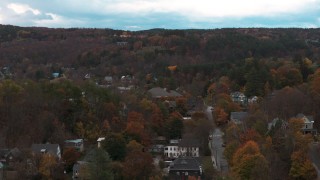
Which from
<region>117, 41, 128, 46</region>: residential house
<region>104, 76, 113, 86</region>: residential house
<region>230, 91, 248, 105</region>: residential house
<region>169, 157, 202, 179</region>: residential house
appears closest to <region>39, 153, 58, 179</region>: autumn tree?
<region>169, 157, 202, 179</region>: residential house

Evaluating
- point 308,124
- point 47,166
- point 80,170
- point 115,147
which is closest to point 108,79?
point 308,124

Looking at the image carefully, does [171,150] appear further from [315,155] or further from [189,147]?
[315,155]

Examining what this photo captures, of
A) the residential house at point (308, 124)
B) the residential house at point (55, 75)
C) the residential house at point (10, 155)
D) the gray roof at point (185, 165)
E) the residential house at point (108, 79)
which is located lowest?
the residential house at point (55, 75)

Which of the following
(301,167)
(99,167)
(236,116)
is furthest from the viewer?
(236,116)

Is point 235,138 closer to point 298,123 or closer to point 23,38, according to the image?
point 298,123

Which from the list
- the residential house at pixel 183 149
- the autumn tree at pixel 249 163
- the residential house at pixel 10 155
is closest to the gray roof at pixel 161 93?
the residential house at pixel 183 149

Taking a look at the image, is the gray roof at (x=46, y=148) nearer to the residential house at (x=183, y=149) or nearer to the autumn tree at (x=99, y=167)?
the autumn tree at (x=99, y=167)
